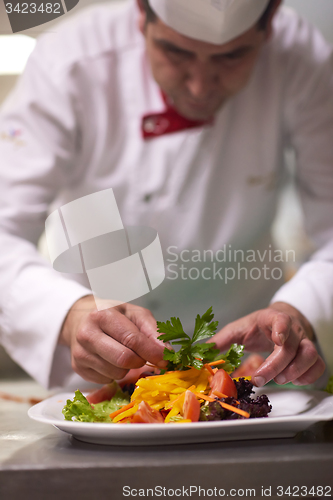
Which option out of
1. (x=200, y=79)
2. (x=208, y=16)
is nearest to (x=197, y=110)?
(x=200, y=79)

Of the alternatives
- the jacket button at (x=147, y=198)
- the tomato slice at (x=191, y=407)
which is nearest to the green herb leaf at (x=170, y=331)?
the tomato slice at (x=191, y=407)

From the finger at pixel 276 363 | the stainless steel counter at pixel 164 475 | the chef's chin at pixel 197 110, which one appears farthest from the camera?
the chef's chin at pixel 197 110

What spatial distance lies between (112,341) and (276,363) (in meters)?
0.24

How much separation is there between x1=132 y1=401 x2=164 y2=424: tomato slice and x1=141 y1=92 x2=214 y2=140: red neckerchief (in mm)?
552

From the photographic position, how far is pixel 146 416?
0.58m

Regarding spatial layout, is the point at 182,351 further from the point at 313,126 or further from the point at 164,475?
the point at 313,126

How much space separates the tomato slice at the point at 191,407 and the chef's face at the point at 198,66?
547mm

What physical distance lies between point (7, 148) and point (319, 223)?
2.13 feet

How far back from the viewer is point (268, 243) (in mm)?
889

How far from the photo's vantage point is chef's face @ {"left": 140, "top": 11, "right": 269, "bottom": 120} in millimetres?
823

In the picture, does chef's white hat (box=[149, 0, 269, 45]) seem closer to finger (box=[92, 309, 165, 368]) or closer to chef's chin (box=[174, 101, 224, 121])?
chef's chin (box=[174, 101, 224, 121])

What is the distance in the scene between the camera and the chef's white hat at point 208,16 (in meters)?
0.78

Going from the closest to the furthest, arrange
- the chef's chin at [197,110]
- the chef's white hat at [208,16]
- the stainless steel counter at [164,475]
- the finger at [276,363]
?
1. the stainless steel counter at [164,475]
2. the finger at [276,363]
3. the chef's white hat at [208,16]
4. the chef's chin at [197,110]

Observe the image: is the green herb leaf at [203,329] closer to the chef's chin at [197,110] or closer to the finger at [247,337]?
the finger at [247,337]
